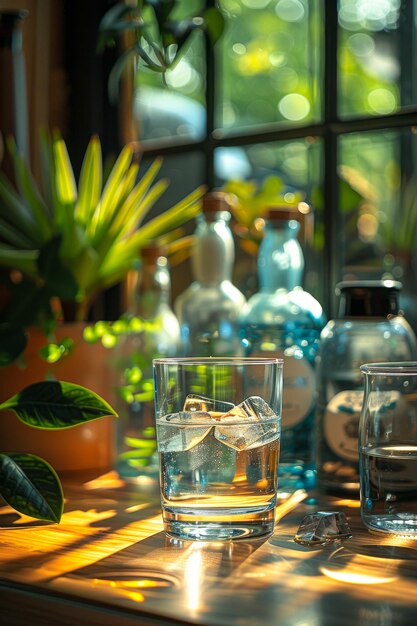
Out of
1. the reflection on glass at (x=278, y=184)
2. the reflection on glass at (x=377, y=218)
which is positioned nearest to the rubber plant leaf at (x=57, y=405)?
the reflection on glass at (x=278, y=184)

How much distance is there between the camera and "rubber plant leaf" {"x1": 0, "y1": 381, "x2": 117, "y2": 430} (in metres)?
0.88

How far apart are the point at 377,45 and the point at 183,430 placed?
933mm

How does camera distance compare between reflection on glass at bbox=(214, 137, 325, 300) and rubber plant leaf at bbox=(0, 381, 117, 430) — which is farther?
reflection on glass at bbox=(214, 137, 325, 300)

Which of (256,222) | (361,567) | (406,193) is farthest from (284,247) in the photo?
(361,567)

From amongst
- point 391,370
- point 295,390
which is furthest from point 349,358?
point 391,370

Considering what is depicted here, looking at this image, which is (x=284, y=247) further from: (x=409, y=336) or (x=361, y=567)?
(x=361, y=567)

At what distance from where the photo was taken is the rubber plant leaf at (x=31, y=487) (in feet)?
2.66

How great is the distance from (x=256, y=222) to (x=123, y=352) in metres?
0.28

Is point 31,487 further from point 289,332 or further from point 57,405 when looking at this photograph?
point 289,332

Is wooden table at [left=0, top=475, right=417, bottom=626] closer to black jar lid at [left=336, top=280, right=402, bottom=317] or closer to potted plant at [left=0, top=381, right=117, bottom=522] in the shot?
potted plant at [left=0, top=381, right=117, bottom=522]

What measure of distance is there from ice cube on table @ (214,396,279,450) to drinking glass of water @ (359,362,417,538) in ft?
0.33

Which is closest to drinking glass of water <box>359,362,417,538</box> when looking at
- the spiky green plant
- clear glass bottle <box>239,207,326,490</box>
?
clear glass bottle <box>239,207,326,490</box>

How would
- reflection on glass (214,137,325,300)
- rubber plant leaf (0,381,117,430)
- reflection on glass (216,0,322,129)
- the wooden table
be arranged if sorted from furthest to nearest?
reflection on glass (216,0,322,129)
reflection on glass (214,137,325,300)
rubber plant leaf (0,381,117,430)
the wooden table

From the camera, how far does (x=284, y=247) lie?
1116 mm
